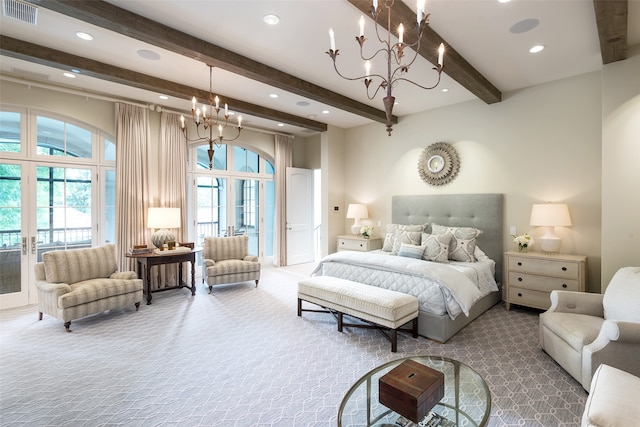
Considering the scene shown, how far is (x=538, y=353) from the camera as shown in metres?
2.86

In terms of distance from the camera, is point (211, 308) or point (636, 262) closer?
point (636, 262)

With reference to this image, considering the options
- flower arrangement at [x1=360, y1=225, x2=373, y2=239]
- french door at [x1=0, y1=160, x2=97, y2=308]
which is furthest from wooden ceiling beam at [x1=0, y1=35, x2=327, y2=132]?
flower arrangement at [x1=360, y1=225, x2=373, y2=239]

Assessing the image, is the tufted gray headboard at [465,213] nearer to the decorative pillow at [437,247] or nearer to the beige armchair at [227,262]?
the decorative pillow at [437,247]

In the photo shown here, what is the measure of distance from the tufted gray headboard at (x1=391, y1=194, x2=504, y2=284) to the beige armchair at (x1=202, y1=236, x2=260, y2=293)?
8.98 ft

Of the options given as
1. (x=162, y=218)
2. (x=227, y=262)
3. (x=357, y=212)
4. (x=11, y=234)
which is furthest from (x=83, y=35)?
(x=357, y=212)

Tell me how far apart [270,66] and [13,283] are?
4476 mm

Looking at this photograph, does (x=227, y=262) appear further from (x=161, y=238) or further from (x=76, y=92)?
(x=76, y=92)

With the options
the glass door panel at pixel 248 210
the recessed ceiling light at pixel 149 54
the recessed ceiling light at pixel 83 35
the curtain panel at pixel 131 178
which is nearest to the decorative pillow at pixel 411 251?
the glass door panel at pixel 248 210

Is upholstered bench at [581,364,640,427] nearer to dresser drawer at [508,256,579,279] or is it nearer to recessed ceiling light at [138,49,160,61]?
dresser drawer at [508,256,579,279]

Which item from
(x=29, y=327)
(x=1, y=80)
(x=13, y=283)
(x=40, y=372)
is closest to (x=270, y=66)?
(x=1, y=80)

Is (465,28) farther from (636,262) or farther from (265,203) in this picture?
(265,203)

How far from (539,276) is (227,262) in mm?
4384

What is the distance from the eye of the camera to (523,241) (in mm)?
4008

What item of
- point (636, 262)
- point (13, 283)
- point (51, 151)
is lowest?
point (13, 283)
